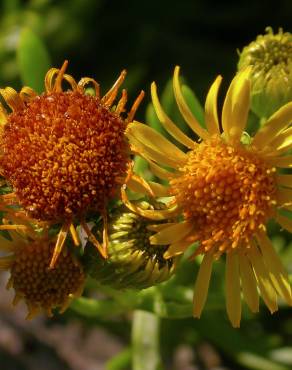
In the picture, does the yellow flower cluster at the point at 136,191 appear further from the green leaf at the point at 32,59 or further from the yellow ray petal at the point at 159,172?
the green leaf at the point at 32,59

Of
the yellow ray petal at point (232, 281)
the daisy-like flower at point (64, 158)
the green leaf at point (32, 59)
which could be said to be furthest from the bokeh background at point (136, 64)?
the daisy-like flower at point (64, 158)

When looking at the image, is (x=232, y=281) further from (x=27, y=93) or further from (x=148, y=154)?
(x=27, y=93)

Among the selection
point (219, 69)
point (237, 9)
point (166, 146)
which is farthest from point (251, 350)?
point (237, 9)

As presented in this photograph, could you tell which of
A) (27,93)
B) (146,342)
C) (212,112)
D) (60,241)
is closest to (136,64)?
(146,342)

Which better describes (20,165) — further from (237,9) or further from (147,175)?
(237,9)

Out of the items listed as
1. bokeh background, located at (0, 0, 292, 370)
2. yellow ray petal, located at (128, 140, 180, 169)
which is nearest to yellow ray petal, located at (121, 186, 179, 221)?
yellow ray petal, located at (128, 140, 180, 169)
